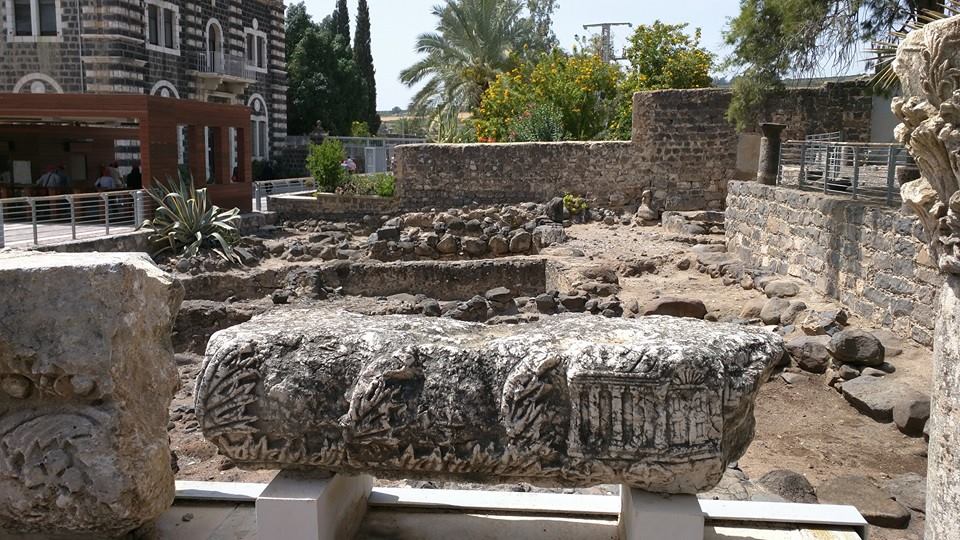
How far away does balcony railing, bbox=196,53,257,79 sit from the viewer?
89.4 feet

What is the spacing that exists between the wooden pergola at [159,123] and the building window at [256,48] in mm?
10165

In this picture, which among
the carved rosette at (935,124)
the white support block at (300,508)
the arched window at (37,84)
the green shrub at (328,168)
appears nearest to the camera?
the carved rosette at (935,124)

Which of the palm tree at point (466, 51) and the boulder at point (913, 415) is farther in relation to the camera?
the palm tree at point (466, 51)

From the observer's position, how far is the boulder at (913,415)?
6.36m

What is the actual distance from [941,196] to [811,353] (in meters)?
5.40

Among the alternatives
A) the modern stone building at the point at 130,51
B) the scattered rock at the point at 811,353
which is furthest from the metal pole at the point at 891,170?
the modern stone building at the point at 130,51

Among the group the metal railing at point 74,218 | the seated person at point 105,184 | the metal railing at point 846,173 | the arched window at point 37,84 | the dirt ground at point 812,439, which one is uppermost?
the arched window at point 37,84

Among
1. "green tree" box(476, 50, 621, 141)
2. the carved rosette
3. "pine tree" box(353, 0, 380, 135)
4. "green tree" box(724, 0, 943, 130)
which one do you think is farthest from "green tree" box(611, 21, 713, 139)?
"pine tree" box(353, 0, 380, 135)

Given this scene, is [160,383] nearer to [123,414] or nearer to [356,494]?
[123,414]

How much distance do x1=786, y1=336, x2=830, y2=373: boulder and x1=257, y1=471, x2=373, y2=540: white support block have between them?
18.8ft

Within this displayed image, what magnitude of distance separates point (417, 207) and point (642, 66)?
671 centimetres

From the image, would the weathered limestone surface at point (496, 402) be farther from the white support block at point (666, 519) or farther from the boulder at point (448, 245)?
the boulder at point (448, 245)

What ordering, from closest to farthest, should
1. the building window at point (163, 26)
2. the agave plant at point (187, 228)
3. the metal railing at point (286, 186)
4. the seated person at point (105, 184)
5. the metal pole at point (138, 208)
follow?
the agave plant at point (187, 228) < the metal pole at point (138, 208) < the seated person at point (105, 184) < the building window at point (163, 26) < the metal railing at point (286, 186)

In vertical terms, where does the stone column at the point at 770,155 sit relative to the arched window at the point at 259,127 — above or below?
below
